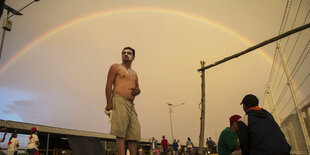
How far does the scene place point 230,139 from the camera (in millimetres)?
4453

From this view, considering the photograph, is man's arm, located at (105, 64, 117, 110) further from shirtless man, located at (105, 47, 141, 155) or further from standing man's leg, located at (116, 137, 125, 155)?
standing man's leg, located at (116, 137, 125, 155)

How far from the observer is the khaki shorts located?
361 centimetres

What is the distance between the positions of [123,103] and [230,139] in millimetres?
2375

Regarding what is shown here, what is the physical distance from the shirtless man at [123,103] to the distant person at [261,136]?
1.83 meters

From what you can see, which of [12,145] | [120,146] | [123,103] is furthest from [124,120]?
[12,145]

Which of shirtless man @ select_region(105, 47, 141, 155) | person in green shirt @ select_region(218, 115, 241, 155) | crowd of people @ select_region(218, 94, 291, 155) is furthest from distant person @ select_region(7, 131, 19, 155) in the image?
crowd of people @ select_region(218, 94, 291, 155)

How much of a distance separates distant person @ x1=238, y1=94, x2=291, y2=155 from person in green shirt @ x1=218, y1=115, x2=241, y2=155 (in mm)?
1352

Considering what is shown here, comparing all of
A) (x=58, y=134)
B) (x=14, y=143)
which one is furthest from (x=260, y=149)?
(x=58, y=134)

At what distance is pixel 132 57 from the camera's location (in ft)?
14.9

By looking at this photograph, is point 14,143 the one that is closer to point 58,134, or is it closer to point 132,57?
point 132,57

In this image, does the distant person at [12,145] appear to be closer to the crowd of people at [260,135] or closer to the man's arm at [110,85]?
the man's arm at [110,85]

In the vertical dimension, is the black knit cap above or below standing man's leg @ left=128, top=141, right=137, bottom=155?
above

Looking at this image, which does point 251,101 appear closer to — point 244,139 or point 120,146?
point 244,139

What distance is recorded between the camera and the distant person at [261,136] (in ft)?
9.36
